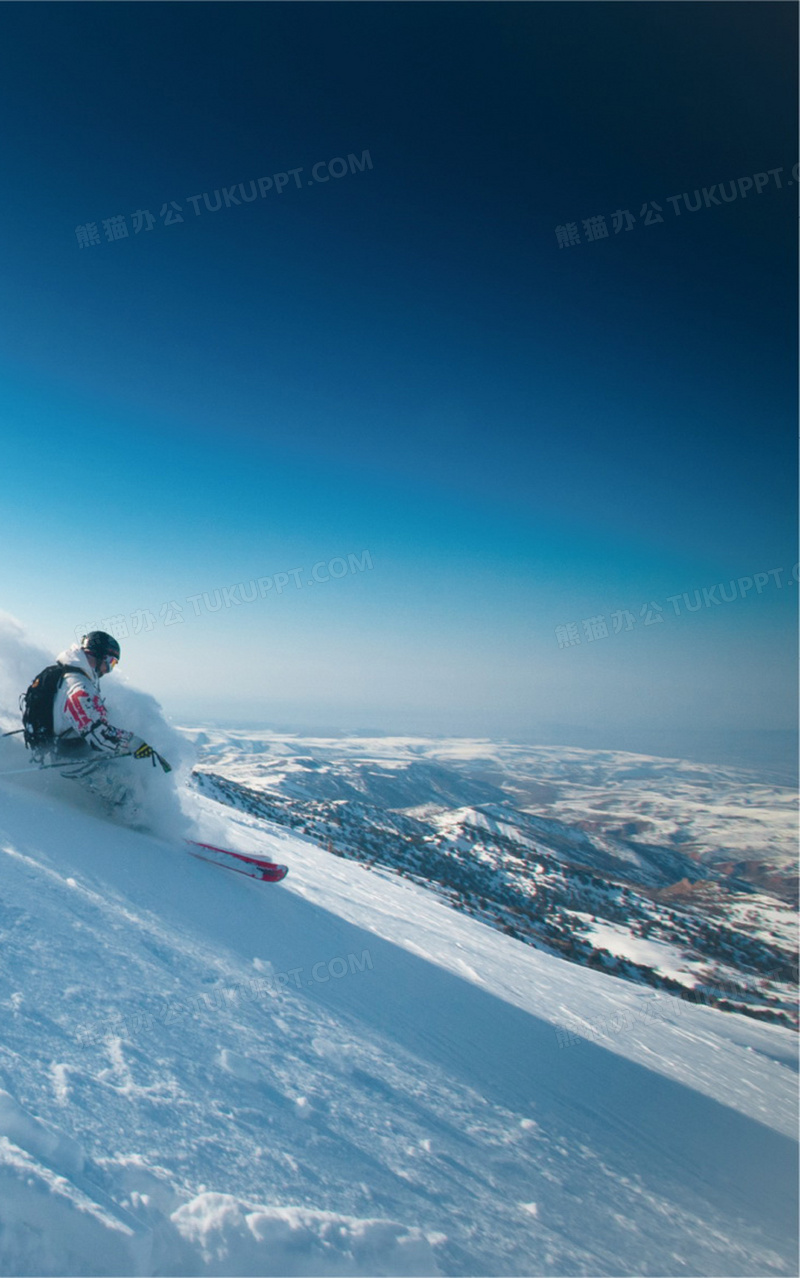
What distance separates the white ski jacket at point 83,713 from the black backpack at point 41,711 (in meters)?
0.07

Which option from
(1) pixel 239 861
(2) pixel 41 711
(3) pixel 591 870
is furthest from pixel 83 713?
(3) pixel 591 870

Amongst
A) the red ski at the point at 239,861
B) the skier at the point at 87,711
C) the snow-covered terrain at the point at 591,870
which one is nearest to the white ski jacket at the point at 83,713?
the skier at the point at 87,711

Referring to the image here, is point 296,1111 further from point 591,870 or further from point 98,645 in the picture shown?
point 591,870

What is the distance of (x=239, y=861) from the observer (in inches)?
311

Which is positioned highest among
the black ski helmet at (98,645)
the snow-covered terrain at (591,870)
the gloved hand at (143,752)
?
the black ski helmet at (98,645)

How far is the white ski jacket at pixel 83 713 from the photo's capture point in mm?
6598

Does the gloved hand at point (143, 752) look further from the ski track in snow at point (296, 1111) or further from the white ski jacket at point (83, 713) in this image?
the ski track in snow at point (296, 1111)

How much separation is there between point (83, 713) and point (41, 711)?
728 mm

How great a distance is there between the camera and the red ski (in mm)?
7680

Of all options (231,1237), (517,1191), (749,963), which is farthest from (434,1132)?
(749,963)

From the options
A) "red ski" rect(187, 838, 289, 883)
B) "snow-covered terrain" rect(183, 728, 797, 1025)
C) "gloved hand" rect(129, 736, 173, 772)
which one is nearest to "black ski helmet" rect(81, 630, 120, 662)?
"gloved hand" rect(129, 736, 173, 772)

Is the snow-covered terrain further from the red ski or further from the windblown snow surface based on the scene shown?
the windblown snow surface

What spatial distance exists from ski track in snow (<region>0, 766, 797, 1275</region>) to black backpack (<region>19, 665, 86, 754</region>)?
2.15 ft

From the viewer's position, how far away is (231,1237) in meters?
2.23
